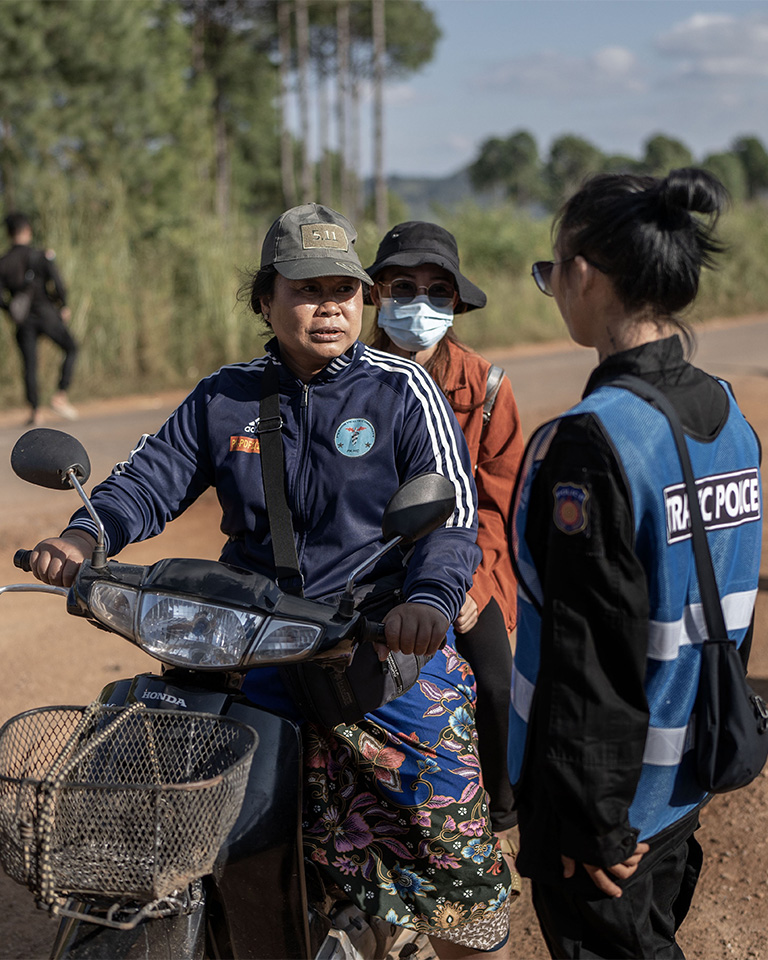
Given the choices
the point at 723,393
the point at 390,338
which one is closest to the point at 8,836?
the point at 723,393

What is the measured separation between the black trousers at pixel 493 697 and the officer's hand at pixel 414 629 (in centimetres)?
79

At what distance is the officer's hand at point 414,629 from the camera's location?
1979 mm

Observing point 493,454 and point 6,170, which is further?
point 6,170

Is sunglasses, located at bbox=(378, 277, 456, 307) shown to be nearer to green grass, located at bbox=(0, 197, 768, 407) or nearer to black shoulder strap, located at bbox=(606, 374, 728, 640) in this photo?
black shoulder strap, located at bbox=(606, 374, 728, 640)

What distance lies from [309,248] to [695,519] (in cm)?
108

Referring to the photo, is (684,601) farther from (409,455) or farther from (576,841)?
(409,455)

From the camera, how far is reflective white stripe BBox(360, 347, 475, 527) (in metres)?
2.34

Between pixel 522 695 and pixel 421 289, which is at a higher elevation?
pixel 421 289

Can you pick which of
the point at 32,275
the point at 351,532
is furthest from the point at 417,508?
the point at 32,275

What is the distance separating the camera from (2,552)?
6996 mm

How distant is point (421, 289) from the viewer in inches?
134

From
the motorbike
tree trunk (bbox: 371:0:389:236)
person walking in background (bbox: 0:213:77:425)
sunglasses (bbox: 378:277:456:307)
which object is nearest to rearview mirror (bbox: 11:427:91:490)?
the motorbike

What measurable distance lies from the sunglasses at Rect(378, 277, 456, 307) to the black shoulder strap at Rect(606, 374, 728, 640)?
1680 mm

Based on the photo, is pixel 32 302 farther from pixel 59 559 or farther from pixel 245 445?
pixel 59 559
